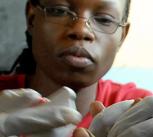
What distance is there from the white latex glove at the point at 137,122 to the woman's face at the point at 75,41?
32 centimetres

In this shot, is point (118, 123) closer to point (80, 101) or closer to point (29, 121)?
point (29, 121)

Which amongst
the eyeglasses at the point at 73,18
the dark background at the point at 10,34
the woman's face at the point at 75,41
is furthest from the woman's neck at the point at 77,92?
the dark background at the point at 10,34

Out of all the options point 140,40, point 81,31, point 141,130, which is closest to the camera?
point 141,130

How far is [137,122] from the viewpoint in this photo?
0.43m

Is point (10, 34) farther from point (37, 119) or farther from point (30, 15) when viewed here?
point (37, 119)

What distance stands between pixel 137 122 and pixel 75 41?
0.35 m

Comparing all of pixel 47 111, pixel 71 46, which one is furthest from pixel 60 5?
pixel 47 111

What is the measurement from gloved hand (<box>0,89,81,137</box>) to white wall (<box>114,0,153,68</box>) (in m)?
0.81

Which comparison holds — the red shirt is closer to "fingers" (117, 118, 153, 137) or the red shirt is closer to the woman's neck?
the woman's neck

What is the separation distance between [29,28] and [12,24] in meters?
0.27

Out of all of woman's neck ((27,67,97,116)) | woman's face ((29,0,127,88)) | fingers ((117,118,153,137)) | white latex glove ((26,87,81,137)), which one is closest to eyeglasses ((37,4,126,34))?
woman's face ((29,0,127,88))

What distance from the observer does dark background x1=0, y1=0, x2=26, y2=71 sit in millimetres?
1117

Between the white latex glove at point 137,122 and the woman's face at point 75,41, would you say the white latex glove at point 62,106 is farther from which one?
the woman's face at point 75,41

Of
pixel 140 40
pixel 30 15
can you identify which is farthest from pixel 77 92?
pixel 140 40
